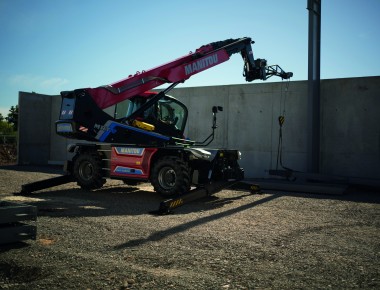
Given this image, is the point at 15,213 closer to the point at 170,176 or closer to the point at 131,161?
the point at 170,176

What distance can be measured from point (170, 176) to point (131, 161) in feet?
4.06

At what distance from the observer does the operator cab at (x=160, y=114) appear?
33.2 feet

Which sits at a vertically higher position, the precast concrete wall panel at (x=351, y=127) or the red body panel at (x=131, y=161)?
the precast concrete wall panel at (x=351, y=127)

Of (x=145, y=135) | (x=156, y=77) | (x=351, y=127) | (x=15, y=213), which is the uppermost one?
(x=156, y=77)

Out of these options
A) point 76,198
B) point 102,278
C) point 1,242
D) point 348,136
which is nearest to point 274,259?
point 102,278

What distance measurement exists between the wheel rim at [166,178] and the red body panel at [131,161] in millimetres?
463

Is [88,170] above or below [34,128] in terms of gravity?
below

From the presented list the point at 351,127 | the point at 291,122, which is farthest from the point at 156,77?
the point at 351,127

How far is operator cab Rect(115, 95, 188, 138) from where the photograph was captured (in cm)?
1011

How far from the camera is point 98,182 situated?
397 inches

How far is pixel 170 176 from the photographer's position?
8969 mm

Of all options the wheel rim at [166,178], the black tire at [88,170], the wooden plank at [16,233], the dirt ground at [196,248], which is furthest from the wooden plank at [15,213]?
the black tire at [88,170]

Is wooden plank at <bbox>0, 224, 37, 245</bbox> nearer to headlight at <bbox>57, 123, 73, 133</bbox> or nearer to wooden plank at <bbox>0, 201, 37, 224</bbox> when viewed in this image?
wooden plank at <bbox>0, 201, 37, 224</bbox>

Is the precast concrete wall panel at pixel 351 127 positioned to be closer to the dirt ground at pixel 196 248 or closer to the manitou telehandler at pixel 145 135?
the manitou telehandler at pixel 145 135
